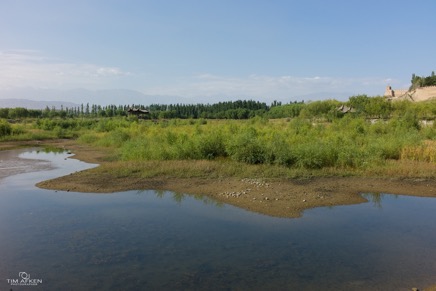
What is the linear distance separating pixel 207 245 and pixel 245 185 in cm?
591

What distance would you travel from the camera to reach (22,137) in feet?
128

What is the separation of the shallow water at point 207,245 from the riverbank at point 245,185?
682 mm

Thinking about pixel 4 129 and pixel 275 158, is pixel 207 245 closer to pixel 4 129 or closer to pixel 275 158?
pixel 275 158

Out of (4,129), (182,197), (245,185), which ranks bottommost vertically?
(182,197)

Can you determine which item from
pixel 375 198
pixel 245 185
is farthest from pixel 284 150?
pixel 375 198

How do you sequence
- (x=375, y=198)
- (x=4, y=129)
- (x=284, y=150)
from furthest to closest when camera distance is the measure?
(x=4, y=129) < (x=284, y=150) < (x=375, y=198)

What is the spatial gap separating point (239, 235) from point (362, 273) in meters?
3.32

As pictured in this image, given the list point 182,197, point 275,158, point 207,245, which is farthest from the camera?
point 275,158

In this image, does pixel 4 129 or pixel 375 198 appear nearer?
pixel 375 198

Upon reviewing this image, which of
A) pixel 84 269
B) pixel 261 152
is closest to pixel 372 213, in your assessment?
pixel 261 152

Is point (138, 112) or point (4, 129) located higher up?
point (138, 112)

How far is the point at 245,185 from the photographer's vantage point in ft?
47.9

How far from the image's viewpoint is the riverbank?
41.4 feet

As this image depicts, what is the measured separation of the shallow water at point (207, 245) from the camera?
7156 mm
